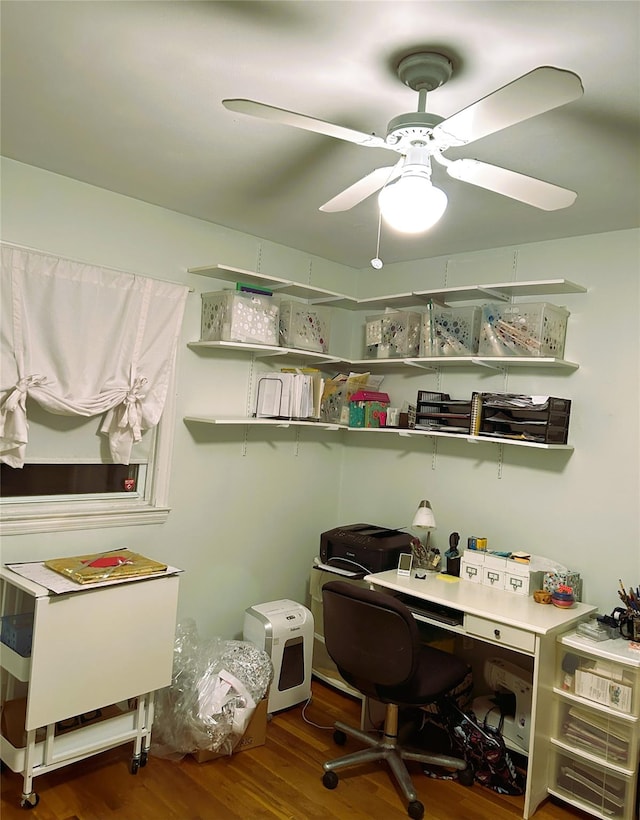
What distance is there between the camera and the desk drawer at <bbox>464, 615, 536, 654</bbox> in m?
2.51

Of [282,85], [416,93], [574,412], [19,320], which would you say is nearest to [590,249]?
[574,412]

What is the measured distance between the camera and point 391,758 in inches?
104

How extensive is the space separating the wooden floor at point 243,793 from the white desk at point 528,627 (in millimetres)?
223

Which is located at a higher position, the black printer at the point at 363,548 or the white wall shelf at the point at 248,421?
the white wall shelf at the point at 248,421

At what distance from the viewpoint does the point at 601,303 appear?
2986 millimetres

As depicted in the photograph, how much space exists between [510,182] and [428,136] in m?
0.30

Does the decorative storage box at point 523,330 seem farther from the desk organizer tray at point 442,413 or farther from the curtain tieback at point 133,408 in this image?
the curtain tieback at point 133,408

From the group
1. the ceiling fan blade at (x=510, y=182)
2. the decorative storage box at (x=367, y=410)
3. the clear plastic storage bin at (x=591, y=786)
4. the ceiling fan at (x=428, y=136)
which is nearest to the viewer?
the ceiling fan at (x=428, y=136)

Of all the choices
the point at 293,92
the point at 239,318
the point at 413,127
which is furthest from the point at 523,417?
the point at 293,92

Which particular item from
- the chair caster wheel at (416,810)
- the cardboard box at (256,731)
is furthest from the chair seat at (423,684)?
the cardboard box at (256,731)

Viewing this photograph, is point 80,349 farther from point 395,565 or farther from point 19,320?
point 395,565

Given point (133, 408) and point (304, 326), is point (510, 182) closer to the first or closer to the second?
point (304, 326)

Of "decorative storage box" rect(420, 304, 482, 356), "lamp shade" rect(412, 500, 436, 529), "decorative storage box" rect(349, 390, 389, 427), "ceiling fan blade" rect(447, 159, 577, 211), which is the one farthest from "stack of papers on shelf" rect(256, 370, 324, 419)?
"ceiling fan blade" rect(447, 159, 577, 211)

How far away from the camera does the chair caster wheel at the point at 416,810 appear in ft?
7.93
